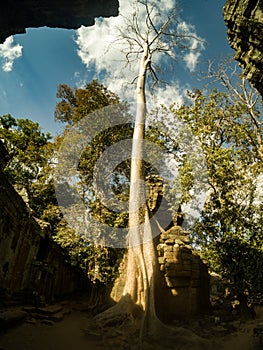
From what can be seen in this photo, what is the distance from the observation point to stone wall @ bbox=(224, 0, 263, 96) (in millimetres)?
3479

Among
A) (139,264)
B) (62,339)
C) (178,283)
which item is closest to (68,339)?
(62,339)

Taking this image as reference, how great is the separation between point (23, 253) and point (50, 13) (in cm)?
738

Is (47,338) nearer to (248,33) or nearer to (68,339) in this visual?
(68,339)

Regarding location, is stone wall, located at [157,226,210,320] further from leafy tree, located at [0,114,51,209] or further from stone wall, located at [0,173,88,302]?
leafy tree, located at [0,114,51,209]

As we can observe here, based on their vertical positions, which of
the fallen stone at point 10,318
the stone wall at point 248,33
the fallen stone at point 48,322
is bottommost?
the fallen stone at point 48,322

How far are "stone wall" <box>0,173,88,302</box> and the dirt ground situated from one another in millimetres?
1473

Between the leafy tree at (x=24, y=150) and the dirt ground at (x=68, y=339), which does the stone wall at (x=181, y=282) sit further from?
the leafy tree at (x=24, y=150)

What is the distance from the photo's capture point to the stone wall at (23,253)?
7.37 metres

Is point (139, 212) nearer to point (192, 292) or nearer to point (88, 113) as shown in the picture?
point (192, 292)

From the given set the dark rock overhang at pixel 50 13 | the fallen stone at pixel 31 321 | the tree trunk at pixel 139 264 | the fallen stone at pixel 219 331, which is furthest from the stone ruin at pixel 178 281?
the dark rock overhang at pixel 50 13

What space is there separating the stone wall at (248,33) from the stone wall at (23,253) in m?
6.20

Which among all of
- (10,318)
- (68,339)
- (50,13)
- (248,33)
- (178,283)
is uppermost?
(50,13)

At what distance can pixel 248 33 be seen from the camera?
371 cm

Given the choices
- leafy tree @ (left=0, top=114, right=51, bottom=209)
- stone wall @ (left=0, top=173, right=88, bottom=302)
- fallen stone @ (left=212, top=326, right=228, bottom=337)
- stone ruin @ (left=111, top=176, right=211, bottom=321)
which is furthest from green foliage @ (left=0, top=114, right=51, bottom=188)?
fallen stone @ (left=212, top=326, right=228, bottom=337)
